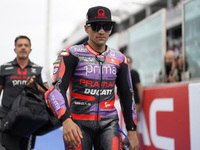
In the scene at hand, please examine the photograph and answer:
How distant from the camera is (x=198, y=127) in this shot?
15.3ft

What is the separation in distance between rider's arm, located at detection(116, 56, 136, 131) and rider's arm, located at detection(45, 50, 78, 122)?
0.51m

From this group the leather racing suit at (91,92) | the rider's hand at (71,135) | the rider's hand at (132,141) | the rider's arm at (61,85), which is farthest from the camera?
the rider's hand at (132,141)

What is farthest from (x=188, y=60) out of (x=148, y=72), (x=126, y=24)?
(x=126, y=24)

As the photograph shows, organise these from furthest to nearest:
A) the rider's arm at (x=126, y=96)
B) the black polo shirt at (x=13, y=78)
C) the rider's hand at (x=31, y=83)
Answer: the black polo shirt at (x=13, y=78) → the rider's hand at (x=31, y=83) → the rider's arm at (x=126, y=96)

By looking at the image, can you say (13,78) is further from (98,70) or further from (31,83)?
(98,70)

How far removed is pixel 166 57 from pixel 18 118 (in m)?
3.64

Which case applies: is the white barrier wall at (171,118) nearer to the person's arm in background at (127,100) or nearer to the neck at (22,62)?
the person's arm in background at (127,100)

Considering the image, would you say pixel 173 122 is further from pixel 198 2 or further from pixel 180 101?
pixel 198 2

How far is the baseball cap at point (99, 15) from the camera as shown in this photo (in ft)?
9.66

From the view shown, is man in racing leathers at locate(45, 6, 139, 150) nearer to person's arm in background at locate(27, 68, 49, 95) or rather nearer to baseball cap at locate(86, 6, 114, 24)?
baseball cap at locate(86, 6, 114, 24)

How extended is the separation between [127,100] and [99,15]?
34.2 inches

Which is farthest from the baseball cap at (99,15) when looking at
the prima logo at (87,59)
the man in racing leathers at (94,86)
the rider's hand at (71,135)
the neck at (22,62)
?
the neck at (22,62)

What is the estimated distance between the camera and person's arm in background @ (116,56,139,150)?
119 inches

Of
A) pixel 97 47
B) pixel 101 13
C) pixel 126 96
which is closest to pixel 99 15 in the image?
pixel 101 13
